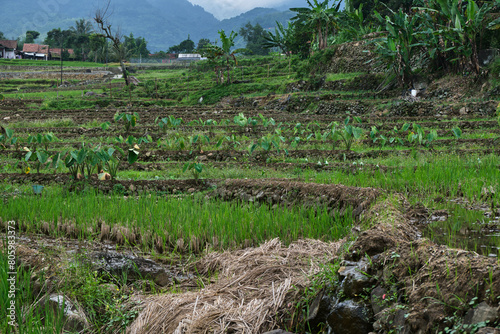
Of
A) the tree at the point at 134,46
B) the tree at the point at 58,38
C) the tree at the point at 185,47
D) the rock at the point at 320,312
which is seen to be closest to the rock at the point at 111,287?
the rock at the point at 320,312

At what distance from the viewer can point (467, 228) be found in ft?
9.93

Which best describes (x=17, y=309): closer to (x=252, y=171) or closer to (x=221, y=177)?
(x=221, y=177)

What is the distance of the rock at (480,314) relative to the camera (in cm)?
157

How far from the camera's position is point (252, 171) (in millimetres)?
7406

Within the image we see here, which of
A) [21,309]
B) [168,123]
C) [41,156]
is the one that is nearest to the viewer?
[21,309]

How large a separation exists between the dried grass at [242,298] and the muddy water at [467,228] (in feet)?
2.35

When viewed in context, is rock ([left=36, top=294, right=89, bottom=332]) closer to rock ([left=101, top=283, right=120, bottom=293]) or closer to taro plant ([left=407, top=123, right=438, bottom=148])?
rock ([left=101, top=283, right=120, bottom=293])

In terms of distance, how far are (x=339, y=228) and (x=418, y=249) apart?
1.51 m

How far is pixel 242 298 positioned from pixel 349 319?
2.37ft

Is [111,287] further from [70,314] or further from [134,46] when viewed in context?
[134,46]

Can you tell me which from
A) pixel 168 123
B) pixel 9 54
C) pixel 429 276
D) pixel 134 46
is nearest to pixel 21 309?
pixel 429 276

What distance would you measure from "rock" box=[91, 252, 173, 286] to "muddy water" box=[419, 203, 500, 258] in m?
1.86

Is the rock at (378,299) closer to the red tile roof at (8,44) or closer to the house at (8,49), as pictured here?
the house at (8,49)

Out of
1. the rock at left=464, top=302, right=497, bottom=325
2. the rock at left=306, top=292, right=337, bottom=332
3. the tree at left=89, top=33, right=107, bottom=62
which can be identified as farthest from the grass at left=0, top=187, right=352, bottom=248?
the tree at left=89, top=33, right=107, bottom=62
